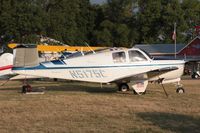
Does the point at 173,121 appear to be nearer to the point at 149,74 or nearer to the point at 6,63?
the point at 149,74

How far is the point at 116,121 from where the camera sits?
9.33 m

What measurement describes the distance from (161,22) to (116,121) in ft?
237

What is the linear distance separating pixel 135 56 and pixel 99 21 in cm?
6951

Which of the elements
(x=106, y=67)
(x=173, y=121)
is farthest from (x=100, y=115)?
(x=106, y=67)

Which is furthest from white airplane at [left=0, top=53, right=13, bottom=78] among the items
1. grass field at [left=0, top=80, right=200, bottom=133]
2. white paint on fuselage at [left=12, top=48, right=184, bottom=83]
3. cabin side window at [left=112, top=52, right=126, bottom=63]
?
grass field at [left=0, top=80, right=200, bottom=133]

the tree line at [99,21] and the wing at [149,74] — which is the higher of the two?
the tree line at [99,21]

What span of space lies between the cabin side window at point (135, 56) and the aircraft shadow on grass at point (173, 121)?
19.1 ft

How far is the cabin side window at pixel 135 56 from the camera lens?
1612 centimetres

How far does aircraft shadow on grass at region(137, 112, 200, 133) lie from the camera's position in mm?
8391

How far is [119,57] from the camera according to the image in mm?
16062

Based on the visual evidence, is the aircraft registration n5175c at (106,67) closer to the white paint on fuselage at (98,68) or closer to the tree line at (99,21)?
the white paint on fuselage at (98,68)

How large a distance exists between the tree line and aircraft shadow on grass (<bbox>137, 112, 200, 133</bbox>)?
56556 mm

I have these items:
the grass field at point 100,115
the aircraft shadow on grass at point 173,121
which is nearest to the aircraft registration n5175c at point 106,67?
the grass field at point 100,115

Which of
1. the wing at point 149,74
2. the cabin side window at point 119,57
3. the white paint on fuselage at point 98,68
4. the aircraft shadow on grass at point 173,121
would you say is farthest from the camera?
the cabin side window at point 119,57
